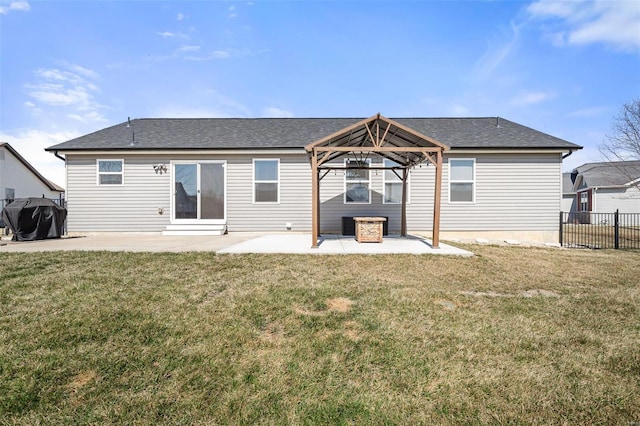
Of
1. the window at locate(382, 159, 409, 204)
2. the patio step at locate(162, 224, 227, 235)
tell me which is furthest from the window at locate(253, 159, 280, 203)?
the window at locate(382, 159, 409, 204)

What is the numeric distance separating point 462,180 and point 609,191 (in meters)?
21.1

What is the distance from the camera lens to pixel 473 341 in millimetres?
2787

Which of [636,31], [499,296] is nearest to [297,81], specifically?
[499,296]

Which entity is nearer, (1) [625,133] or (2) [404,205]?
(2) [404,205]

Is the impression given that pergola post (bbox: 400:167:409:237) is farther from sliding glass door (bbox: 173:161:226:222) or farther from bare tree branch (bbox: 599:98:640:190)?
bare tree branch (bbox: 599:98:640:190)

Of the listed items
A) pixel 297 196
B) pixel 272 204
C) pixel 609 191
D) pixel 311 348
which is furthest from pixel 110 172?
pixel 609 191

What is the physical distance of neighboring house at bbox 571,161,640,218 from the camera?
21016 mm

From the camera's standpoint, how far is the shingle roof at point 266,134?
10422 millimetres

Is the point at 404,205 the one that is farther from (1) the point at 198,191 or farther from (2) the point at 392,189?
(1) the point at 198,191

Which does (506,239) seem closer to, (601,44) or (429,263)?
(429,263)

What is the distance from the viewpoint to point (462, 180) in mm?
10602

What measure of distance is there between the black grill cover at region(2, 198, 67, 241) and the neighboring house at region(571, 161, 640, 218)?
3148 centimetres

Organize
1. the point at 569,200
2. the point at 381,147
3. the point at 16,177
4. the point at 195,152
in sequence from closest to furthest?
the point at 381,147
the point at 195,152
the point at 16,177
the point at 569,200

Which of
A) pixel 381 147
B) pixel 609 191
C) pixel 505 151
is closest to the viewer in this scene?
pixel 381 147
